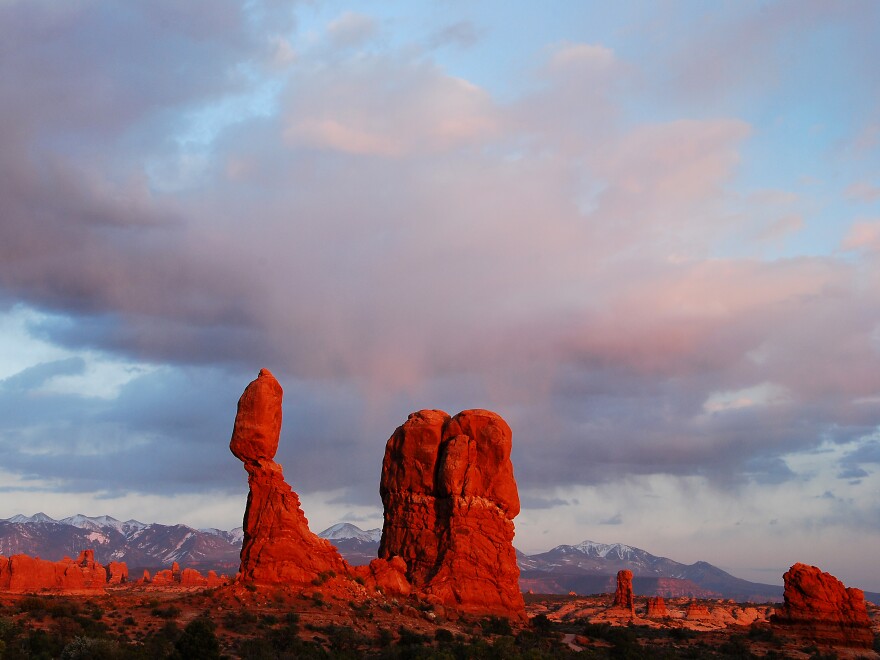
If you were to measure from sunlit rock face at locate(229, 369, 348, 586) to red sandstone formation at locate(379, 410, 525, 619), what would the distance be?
31.1 feet

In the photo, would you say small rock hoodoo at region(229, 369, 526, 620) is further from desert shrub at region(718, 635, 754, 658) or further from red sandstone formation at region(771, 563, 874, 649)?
red sandstone formation at region(771, 563, 874, 649)

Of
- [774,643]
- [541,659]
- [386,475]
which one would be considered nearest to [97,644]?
[541,659]

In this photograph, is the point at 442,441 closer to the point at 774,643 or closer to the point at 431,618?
the point at 431,618

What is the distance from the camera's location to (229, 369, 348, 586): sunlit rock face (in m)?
57.2

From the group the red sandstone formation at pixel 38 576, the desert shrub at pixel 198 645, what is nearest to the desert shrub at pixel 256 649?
the desert shrub at pixel 198 645

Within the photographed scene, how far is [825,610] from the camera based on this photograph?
73875mm

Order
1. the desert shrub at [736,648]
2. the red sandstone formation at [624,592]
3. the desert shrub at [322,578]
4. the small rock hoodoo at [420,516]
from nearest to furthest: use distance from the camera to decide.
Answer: the desert shrub at [322,578] → the small rock hoodoo at [420,516] → the desert shrub at [736,648] → the red sandstone formation at [624,592]

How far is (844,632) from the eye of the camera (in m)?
72.8

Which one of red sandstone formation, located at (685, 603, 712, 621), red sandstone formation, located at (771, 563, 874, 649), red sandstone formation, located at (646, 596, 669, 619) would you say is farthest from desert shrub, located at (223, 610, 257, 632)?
red sandstone formation, located at (685, 603, 712, 621)

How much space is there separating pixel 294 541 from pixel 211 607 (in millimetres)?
6783

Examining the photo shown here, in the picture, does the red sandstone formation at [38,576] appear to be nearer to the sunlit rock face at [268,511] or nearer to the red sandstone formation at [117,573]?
the red sandstone formation at [117,573]

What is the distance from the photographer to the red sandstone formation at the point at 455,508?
2603 inches

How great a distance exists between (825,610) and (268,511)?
46.0 m

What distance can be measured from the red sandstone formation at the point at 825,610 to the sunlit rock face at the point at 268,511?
3865 cm
